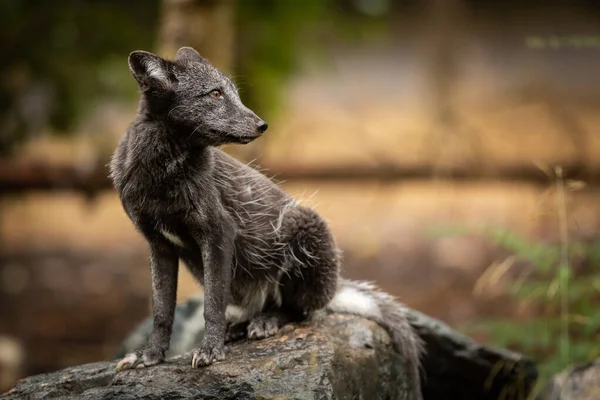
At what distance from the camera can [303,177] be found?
1010cm

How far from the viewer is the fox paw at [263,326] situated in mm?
4676

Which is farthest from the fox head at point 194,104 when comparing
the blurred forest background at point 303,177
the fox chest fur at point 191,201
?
the blurred forest background at point 303,177

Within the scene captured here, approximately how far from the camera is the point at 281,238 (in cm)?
481

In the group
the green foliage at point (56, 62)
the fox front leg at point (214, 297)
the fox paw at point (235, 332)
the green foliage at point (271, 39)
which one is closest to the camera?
the fox front leg at point (214, 297)

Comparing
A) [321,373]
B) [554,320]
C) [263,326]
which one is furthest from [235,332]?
[554,320]

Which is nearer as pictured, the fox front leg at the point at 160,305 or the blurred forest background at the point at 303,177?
the fox front leg at the point at 160,305

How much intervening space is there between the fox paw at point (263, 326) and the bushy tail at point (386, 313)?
20.0 inches

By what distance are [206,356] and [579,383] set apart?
97.9 inches

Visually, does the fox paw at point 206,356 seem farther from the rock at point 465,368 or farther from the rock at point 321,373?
the rock at point 465,368

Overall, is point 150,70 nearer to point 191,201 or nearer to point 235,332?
point 191,201

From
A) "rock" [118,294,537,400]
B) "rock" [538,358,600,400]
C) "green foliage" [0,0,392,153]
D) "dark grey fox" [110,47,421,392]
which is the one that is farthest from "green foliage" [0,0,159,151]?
"rock" [538,358,600,400]

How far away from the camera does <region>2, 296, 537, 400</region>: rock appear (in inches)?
158

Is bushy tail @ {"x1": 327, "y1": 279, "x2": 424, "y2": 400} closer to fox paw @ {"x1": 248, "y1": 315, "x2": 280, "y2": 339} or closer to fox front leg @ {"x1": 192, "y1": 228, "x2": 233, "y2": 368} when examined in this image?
fox paw @ {"x1": 248, "y1": 315, "x2": 280, "y2": 339}

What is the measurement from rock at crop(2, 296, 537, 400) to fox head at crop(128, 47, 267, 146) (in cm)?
128
